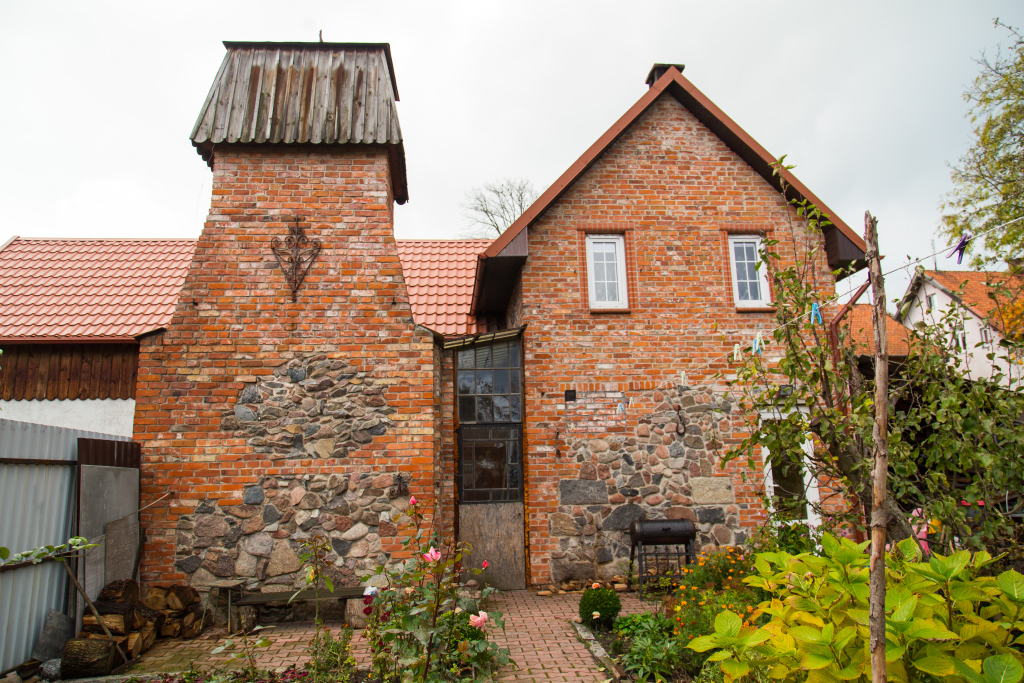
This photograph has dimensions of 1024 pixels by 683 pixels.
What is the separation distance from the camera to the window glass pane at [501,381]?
8.71 m

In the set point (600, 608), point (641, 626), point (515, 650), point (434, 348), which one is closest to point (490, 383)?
point (434, 348)

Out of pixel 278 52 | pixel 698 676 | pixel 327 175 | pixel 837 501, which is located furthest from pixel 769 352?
pixel 278 52

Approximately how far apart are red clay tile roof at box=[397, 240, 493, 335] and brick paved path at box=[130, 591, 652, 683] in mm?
4263

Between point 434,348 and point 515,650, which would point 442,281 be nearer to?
point 434,348

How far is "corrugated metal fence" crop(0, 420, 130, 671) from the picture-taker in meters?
4.82

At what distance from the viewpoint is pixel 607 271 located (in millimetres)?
8992

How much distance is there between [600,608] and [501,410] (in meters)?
3.24

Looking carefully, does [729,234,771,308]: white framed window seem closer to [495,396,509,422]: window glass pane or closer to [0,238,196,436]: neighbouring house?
[495,396,509,422]: window glass pane

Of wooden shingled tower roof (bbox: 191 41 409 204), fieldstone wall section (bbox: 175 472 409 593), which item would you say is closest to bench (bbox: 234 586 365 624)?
fieldstone wall section (bbox: 175 472 409 593)

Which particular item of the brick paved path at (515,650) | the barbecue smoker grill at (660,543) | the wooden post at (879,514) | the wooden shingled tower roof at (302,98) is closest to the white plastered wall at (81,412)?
the wooden shingled tower roof at (302,98)

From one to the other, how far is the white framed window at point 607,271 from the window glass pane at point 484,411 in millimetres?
2093

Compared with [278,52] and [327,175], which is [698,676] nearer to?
[327,175]

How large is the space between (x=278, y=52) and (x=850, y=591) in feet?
28.9

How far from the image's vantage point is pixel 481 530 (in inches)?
326
